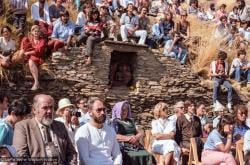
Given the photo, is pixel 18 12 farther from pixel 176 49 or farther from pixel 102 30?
pixel 176 49

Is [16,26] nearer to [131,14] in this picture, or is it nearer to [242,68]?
[131,14]

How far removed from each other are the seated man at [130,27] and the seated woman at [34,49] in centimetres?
293

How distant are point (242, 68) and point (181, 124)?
6180 mm

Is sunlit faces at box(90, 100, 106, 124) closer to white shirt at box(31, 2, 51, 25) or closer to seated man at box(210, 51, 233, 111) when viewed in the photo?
white shirt at box(31, 2, 51, 25)

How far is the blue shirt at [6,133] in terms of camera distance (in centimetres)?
698

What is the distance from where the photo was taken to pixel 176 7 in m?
19.5

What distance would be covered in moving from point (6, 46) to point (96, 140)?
595 cm

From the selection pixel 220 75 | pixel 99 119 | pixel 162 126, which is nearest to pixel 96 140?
pixel 99 119

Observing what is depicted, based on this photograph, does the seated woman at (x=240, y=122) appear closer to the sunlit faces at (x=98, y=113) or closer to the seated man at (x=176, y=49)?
the sunlit faces at (x=98, y=113)

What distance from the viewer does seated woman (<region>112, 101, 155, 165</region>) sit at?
8312mm

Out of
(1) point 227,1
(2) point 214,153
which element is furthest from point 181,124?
(1) point 227,1

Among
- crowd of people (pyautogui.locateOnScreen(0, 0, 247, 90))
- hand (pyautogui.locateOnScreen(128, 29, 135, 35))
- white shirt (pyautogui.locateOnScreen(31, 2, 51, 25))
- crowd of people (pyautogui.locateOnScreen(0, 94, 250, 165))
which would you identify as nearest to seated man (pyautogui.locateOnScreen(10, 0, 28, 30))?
crowd of people (pyautogui.locateOnScreen(0, 0, 247, 90))

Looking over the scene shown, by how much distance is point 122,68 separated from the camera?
50.4 feet

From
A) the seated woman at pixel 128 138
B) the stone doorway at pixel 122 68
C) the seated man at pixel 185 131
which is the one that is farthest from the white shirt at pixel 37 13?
the seated woman at pixel 128 138
